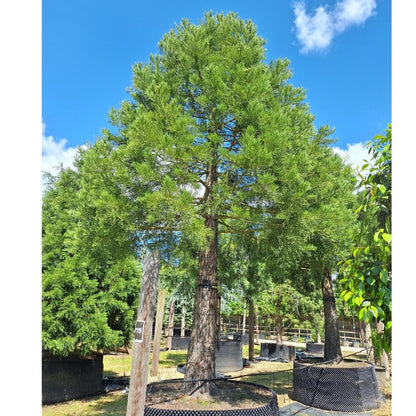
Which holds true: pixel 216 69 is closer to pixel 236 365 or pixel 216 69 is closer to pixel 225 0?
pixel 225 0

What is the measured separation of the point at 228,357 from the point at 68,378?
526 cm

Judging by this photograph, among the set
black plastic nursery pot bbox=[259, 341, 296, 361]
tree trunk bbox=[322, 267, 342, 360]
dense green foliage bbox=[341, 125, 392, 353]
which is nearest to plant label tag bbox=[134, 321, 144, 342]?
dense green foliage bbox=[341, 125, 392, 353]

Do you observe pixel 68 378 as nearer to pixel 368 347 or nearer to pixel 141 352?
pixel 141 352

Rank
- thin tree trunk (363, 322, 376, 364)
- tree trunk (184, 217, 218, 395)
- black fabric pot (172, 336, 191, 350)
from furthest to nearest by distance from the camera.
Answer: black fabric pot (172, 336, 191, 350) < thin tree trunk (363, 322, 376, 364) < tree trunk (184, 217, 218, 395)

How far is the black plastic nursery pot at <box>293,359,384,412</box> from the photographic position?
548cm

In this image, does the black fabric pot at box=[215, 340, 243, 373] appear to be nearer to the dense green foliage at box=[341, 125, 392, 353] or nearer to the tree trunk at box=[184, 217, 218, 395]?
the tree trunk at box=[184, 217, 218, 395]

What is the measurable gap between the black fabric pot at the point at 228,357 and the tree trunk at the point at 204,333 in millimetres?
5904

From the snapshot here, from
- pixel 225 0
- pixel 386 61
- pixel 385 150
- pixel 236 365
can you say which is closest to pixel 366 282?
pixel 385 150

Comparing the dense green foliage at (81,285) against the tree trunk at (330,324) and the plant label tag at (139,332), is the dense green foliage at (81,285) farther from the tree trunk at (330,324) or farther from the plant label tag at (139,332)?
the tree trunk at (330,324)

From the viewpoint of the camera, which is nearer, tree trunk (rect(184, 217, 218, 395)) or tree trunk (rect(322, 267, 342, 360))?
tree trunk (rect(184, 217, 218, 395))

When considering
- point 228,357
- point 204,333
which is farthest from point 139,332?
point 228,357

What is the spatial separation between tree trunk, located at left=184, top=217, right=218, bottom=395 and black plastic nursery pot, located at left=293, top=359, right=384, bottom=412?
2.59 meters

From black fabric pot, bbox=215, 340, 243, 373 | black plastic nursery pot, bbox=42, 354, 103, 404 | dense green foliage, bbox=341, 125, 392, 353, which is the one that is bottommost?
black fabric pot, bbox=215, 340, 243, 373

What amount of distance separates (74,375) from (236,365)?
17.9ft
